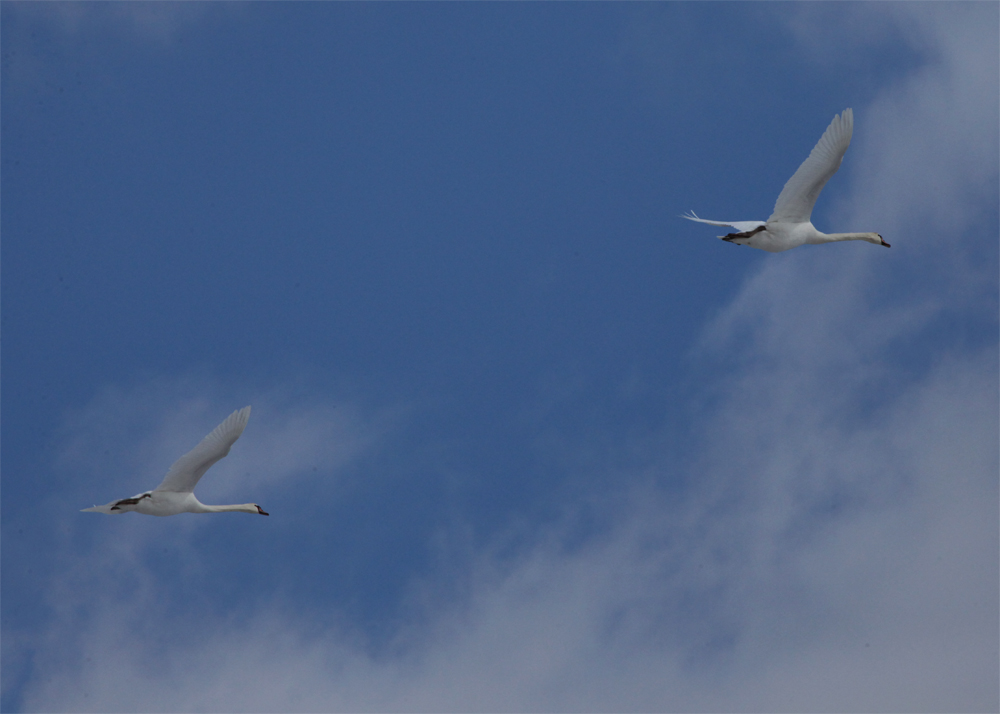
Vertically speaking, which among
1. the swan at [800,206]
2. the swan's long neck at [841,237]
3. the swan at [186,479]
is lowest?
the swan at [186,479]

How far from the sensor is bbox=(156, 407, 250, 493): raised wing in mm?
33188

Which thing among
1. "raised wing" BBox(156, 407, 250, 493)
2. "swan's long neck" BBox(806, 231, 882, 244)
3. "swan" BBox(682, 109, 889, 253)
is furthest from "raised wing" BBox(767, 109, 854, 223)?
"raised wing" BBox(156, 407, 250, 493)

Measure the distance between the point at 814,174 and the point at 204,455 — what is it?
14.1 metres

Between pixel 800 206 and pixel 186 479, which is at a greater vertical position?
pixel 800 206

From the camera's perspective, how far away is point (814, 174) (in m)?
31.9

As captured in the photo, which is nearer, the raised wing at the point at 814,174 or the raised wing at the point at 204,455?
the raised wing at the point at 814,174

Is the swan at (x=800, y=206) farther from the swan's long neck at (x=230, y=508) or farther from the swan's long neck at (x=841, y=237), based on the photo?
the swan's long neck at (x=230, y=508)

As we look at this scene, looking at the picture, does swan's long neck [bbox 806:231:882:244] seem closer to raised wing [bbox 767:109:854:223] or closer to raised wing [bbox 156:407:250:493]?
raised wing [bbox 767:109:854:223]

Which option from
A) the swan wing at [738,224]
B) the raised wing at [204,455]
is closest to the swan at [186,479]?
the raised wing at [204,455]

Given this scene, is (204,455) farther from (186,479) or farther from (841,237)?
(841,237)

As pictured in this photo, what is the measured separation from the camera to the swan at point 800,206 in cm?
3089

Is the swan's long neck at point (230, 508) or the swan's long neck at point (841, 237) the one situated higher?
the swan's long neck at point (841, 237)

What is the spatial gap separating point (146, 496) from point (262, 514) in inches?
162

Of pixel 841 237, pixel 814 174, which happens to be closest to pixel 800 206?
pixel 814 174
